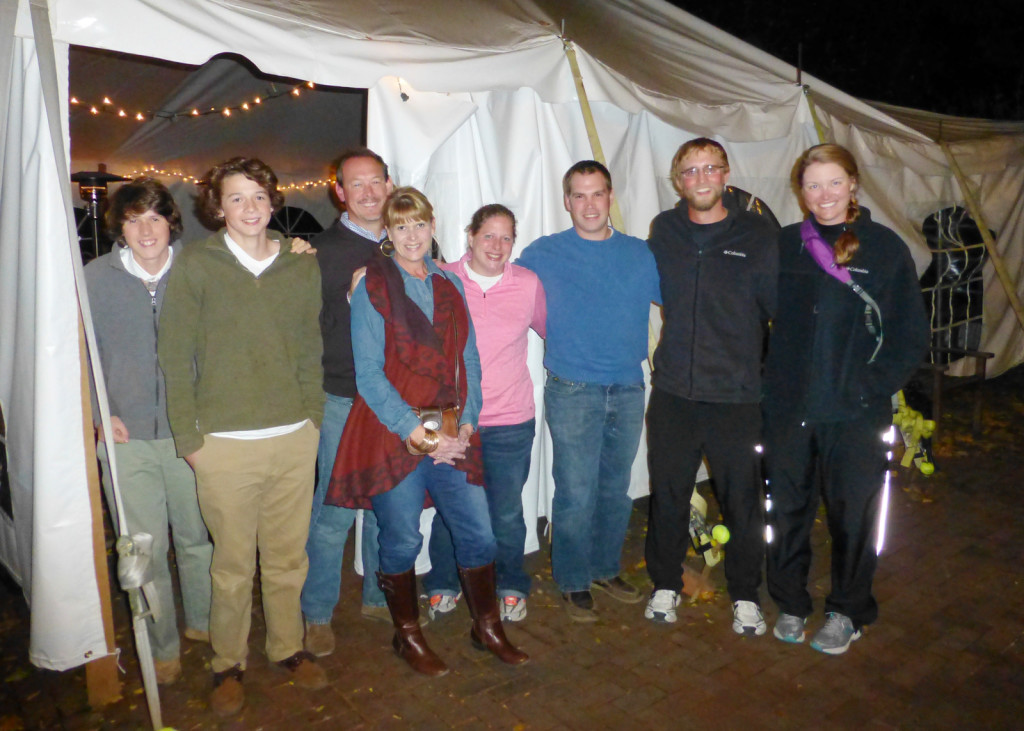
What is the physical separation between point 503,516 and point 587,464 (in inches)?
17.7

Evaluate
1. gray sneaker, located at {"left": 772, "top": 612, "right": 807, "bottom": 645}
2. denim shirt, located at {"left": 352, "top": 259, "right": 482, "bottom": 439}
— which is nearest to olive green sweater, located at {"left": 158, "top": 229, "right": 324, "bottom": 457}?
denim shirt, located at {"left": 352, "top": 259, "right": 482, "bottom": 439}

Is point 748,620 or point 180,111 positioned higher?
point 180,111

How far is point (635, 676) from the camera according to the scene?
3.14 meters

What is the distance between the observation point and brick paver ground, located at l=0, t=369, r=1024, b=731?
2867 mm

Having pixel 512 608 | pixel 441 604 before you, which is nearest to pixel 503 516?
pixel 512 608

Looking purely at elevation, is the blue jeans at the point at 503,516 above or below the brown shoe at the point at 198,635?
above

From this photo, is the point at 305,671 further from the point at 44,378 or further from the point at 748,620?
the point at 748,620

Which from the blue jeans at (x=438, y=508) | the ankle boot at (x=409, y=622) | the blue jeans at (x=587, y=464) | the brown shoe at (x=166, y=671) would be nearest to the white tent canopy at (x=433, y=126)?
the brown shoe at (x=166, y=671)

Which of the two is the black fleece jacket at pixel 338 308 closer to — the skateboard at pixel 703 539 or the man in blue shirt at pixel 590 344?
the man in blue shirt at pixel 590 344

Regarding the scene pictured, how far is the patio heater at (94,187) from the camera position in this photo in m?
6.66

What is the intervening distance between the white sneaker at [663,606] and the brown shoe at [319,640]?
56.8 inches

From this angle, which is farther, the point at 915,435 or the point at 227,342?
the point at 915,435

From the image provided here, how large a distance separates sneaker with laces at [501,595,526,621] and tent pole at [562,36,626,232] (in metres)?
1.92

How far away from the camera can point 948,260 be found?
7840 mm
